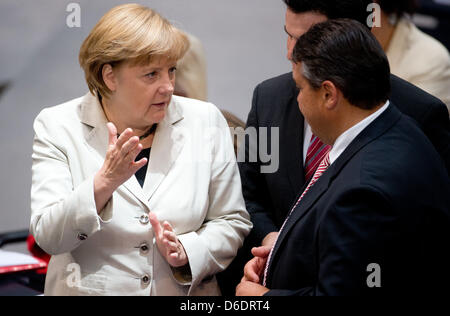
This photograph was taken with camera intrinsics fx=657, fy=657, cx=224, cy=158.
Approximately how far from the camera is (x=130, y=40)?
2027 millimetres

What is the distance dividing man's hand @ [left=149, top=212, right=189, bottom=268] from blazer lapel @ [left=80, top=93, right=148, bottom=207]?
0.09 m

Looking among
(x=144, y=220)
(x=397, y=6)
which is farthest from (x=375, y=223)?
(x=397, y=6)

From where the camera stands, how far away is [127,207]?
2.10 meters

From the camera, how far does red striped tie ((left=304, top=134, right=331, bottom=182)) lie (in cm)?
226

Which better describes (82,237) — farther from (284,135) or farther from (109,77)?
(284,135)

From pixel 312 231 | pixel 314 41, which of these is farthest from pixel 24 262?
pixel 314 41

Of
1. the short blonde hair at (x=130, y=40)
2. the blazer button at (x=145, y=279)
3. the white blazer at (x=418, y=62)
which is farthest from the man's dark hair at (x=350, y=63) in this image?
the white blazer at (x=418, y=62)

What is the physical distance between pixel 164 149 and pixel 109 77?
11.7 inches

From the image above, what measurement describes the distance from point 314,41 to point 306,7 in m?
0.41

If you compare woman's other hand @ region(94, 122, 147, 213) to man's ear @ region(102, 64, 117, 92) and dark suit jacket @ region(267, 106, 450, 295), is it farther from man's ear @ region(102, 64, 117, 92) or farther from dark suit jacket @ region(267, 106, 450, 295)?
dark suit jacket @ region(267, 106, 450, 295)

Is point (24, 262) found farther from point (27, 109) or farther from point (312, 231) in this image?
point (312, 231)

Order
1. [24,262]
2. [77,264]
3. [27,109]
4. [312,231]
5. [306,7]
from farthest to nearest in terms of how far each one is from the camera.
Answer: [27,109] → [24,262] → [306,7] → [77,264] → [312,231]

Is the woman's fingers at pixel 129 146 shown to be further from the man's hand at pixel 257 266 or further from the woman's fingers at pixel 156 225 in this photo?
the man's hand at pixel 257 266

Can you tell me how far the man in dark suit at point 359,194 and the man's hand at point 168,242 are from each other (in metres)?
0.26
